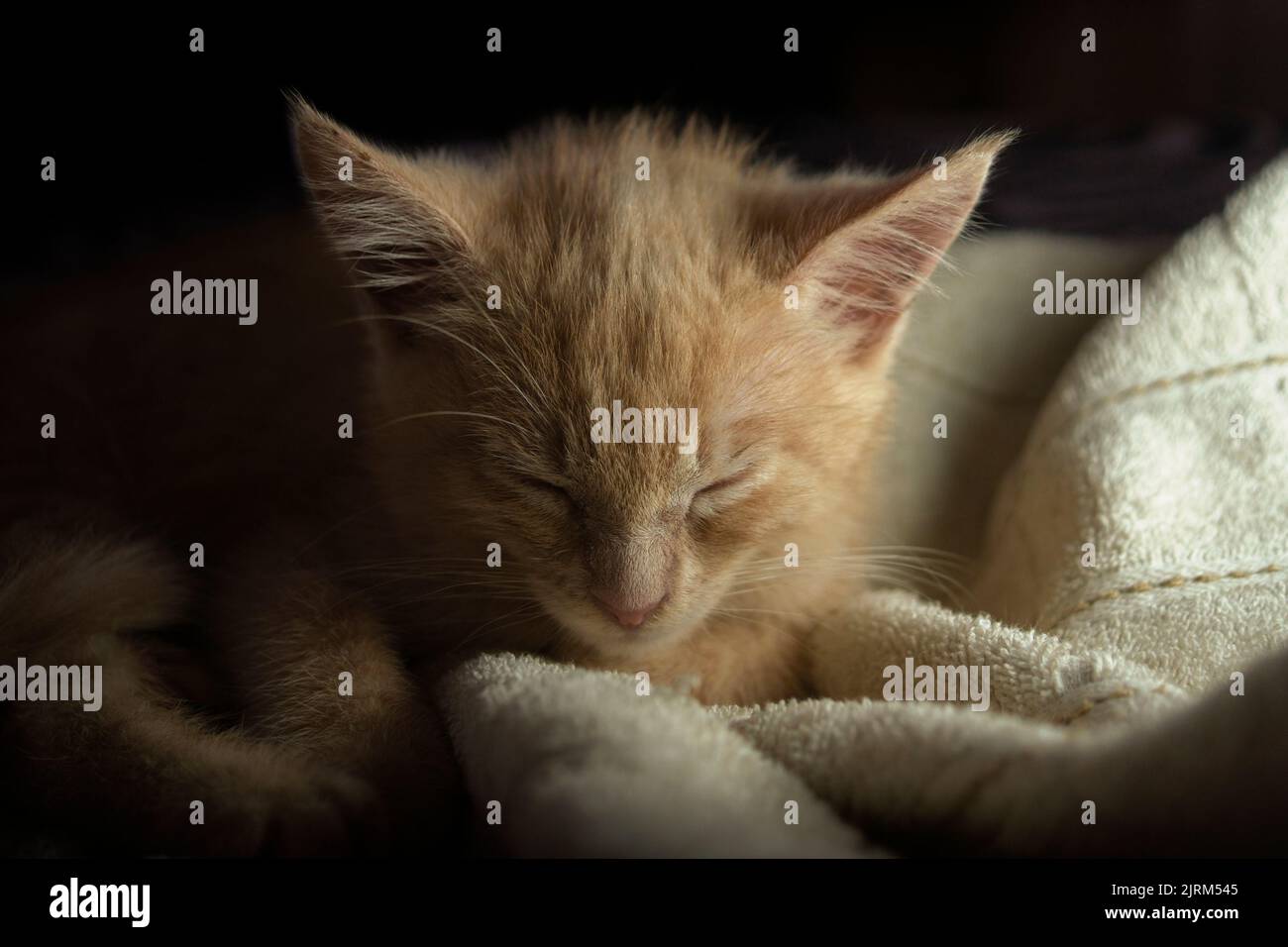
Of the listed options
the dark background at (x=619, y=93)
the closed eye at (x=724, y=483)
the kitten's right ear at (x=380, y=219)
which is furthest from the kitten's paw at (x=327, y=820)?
the dark background at (x=619, y=93)

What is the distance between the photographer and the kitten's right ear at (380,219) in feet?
3.65

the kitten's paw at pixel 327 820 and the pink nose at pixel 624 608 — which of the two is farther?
the pink nose at pixel 624 608

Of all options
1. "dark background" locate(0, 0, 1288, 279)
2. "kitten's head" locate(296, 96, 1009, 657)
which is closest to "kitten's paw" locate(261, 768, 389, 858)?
"kitten's head" locate(296, 96, 1009, 657)

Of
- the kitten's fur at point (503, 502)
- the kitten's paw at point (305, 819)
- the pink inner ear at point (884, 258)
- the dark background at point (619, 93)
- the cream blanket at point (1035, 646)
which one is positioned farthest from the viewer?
the dark background at point (619, 93)

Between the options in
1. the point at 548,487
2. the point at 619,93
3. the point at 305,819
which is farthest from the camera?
the point at 619,93

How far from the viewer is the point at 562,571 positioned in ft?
3.66

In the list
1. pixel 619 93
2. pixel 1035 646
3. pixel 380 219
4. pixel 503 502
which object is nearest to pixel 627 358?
pixel 503 502

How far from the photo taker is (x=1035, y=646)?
1.01 m

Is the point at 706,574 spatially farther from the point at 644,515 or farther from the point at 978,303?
the point at 978,303

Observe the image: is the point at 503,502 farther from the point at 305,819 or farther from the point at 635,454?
the point at 305,819

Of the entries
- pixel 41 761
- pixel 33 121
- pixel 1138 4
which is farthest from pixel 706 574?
pixel 1138 4

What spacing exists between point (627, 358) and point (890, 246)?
374 mm

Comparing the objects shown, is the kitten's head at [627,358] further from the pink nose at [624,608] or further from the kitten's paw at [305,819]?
the kitten's paw at [305,819]
